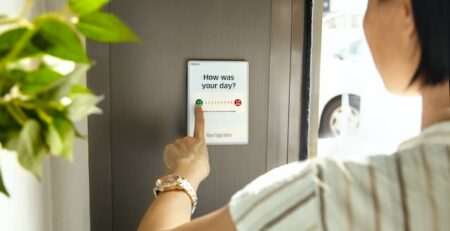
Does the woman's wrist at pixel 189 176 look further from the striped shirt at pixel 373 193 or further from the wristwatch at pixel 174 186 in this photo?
the striped shirt at pixel 373 193

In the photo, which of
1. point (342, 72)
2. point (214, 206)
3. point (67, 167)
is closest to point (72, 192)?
point (67, 167)

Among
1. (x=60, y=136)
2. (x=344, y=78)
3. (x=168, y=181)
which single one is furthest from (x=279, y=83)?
(x=60, y=136)

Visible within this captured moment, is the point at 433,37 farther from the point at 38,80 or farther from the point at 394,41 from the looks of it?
the point at 38,80

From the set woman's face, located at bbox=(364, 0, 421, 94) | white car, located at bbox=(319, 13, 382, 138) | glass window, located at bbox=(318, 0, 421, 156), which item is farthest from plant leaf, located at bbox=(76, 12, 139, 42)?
white car, located at bbox=(319, 13, 382, 138)

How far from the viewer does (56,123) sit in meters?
0.30

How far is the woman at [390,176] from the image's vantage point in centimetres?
48

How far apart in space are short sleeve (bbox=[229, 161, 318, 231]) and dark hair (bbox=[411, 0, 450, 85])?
7.0 inches

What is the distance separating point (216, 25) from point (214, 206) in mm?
351

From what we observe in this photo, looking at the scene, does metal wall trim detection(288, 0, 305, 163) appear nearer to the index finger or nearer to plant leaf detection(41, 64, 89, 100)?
the index finger

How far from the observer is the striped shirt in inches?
18.8

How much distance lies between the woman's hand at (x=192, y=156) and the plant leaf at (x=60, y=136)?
52 cm

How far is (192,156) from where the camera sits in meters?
0.86

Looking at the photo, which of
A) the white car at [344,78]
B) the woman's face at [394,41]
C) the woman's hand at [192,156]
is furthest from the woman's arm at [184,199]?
the white car at [344,78]

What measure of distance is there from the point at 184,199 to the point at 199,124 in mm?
181
